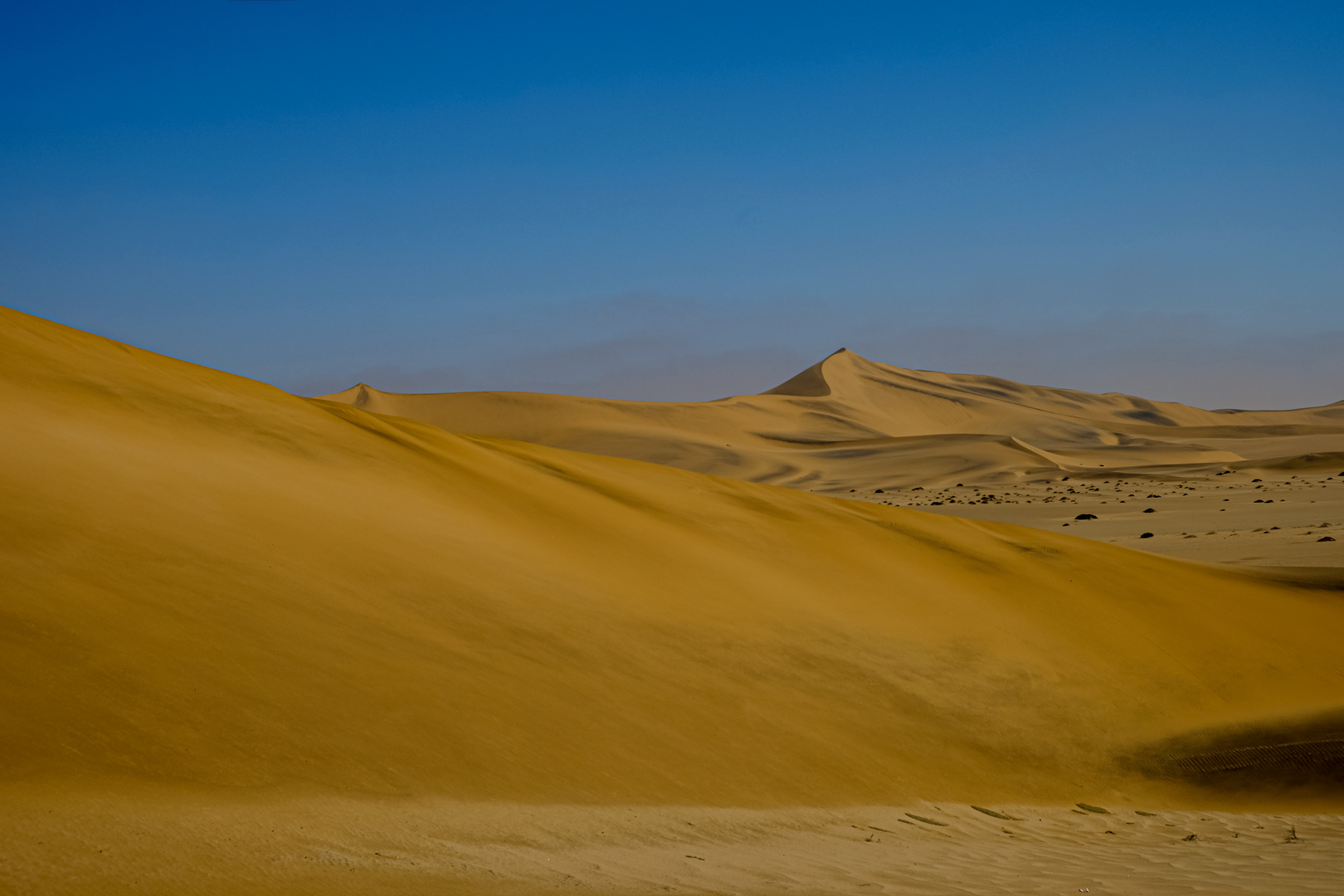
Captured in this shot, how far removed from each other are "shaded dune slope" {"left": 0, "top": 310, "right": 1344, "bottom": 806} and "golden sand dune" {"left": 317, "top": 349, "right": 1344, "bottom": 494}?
3498cm

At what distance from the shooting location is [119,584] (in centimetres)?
538

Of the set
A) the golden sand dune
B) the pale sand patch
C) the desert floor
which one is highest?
the golden sand dune

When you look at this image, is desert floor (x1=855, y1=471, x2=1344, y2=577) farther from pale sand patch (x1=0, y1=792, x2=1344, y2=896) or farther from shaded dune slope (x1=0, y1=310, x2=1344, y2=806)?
pale sand patch (x1=0, y1=792, x2=1344, y2=896)

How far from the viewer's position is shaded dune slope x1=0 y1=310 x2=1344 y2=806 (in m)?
4.84

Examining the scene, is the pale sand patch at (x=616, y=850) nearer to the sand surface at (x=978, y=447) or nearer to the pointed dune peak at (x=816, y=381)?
the sand surface at (x=978, y=447)

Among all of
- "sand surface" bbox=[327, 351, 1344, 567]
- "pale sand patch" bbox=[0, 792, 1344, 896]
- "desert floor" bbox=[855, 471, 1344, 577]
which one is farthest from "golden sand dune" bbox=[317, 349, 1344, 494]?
"pale sand patch" bbox=[0, 792, 1344, 896]

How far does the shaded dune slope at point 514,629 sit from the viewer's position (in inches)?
191

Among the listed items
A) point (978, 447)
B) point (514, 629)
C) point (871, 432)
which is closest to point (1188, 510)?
point (514, 629)

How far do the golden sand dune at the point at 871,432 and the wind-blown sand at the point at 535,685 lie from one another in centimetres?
3612

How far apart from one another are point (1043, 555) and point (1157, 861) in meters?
7.58

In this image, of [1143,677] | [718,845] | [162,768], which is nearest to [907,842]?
[718,845]

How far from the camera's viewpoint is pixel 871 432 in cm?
8438

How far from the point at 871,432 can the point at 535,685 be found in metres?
Result: 80.2

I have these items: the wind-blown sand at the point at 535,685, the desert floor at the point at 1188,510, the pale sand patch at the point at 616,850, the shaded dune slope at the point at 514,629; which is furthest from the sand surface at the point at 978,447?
the pale sand patch at the point at 616,850
